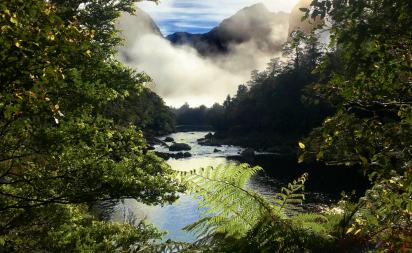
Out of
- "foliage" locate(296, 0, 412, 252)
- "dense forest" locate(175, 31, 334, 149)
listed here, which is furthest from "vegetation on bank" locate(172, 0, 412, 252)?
"dense forest" locate(175, 31, 334, 149)

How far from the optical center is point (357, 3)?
4129 mm

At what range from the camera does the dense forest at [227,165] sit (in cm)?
395

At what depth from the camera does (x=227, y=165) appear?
5.20 meters

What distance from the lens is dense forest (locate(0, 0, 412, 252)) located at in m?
3.95

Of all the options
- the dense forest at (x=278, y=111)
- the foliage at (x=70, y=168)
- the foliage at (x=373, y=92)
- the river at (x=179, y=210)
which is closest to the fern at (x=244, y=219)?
the foliage at (x=373, y=92)

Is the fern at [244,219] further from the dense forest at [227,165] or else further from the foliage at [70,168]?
the foliage at [70,168]

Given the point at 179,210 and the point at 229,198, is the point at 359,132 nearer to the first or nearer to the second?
the point at 229,198

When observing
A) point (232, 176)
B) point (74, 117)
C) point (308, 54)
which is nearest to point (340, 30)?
point (232, 176)

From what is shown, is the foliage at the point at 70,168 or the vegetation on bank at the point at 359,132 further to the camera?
the foliage at the point at 70,168

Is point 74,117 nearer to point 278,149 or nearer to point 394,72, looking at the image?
point 394,72

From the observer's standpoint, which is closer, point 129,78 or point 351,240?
point 351,240

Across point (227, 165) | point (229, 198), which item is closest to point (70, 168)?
point (227, 165)

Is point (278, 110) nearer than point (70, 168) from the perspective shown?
No

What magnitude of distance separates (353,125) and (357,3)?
1.20 meters
